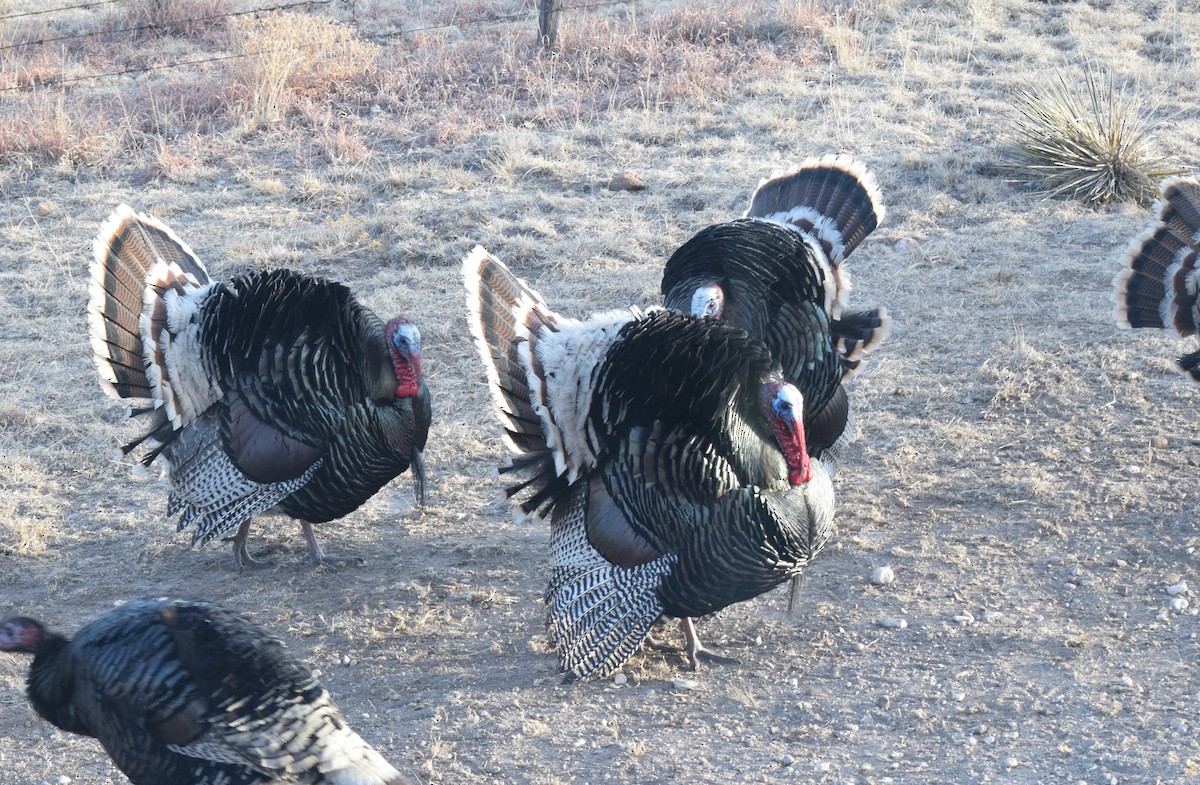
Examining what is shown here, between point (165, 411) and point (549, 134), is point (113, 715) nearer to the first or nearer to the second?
point (165, 411)

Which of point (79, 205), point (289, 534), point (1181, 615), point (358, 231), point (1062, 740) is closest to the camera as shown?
point (1062, 740)

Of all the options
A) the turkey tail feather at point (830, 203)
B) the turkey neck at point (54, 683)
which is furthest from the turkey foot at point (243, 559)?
the turkey tail feather at point (830, 203)

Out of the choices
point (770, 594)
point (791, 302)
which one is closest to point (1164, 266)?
point (791, 302)

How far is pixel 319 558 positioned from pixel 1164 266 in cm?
400

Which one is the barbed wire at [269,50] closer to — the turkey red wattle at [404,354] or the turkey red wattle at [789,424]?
the turkey red wattle at [404,354]

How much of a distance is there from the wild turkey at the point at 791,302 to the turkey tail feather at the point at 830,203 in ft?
0.30

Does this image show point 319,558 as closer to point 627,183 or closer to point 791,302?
point 791,302

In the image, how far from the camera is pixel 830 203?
6.01 m

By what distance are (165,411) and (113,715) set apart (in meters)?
1.87

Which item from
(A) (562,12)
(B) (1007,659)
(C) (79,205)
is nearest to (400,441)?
(B) (1007,659)

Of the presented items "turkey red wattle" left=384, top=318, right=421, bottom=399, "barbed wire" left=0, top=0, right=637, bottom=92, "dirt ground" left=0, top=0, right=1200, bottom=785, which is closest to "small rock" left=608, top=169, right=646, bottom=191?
"dirt ground" left=0, top=0, right=1200, bottom=785

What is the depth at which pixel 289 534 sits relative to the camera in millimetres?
5520

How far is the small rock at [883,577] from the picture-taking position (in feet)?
15.9

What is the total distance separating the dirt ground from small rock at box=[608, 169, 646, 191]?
0.43 feet
